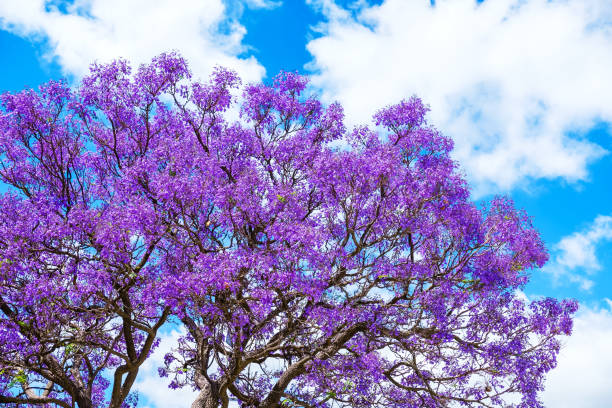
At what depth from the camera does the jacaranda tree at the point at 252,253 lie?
39.5ft

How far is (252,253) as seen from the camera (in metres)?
11.6

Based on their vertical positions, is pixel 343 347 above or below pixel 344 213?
below

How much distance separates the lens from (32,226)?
13398 millimetres

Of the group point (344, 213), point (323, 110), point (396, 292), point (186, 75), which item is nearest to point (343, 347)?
point (396, 292)

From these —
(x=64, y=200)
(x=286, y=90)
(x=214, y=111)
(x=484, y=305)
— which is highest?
(x=286, y=90)

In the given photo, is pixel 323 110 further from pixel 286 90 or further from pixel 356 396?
pixel 356 396

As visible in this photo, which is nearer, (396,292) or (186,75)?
(396,292)

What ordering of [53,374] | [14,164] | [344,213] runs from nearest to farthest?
[344,213] → [53,374] → [14,164]

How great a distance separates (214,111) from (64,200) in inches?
163

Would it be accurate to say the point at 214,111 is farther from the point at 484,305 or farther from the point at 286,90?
the point at 484,305

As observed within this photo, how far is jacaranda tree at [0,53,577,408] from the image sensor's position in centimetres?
1205

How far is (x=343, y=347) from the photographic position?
1300cm

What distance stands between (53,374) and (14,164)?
204 inches

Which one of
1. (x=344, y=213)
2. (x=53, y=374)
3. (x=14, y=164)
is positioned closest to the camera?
(x=344, y=213)
